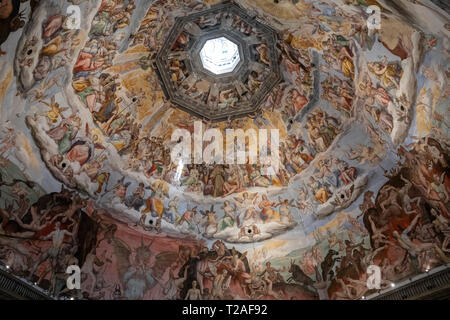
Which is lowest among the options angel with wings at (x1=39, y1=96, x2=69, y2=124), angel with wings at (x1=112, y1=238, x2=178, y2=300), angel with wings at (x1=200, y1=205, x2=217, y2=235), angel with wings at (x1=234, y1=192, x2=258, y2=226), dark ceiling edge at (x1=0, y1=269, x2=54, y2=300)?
dark ceiling edge at (x1=0, y1=269, x2=54, y2=300)

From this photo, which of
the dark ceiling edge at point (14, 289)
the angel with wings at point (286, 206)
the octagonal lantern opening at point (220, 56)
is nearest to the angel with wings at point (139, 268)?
the dark ceiling edge at point (14, 289)

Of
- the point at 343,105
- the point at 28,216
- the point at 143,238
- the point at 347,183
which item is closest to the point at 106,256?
the point at 143,238

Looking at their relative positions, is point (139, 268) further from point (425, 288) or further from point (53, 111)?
point (425, 288)

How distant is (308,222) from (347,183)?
2.13 m

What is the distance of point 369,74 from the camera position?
11250 mm

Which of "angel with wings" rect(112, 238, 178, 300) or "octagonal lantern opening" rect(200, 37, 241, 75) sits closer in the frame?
"angel with wings" rect(112, 238, 178, 300)

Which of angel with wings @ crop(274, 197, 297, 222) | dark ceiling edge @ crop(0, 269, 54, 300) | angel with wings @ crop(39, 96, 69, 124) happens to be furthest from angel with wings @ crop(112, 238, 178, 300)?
angel with wings @ crop(39, 96, 69, 124)

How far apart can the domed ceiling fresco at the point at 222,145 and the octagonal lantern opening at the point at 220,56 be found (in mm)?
92

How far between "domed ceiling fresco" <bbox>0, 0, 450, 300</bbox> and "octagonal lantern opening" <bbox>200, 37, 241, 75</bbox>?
9cm

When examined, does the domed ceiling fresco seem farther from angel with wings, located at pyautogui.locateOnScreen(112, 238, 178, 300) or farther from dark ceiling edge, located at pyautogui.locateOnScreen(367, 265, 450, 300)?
dark ceiling edge, located at pyautogui.locateOnScreen(367, 265, 450, 300)

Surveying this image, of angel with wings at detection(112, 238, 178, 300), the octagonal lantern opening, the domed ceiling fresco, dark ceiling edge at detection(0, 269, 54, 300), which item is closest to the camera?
dark ceiling edge at detection(0, 269, 54, 300)

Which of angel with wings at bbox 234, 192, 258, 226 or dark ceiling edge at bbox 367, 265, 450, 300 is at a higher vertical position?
angel with wings at bbox 234, 192, 258, 226

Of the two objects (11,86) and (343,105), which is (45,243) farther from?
(343,105)

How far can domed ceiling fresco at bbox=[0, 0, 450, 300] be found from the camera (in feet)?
33.6
